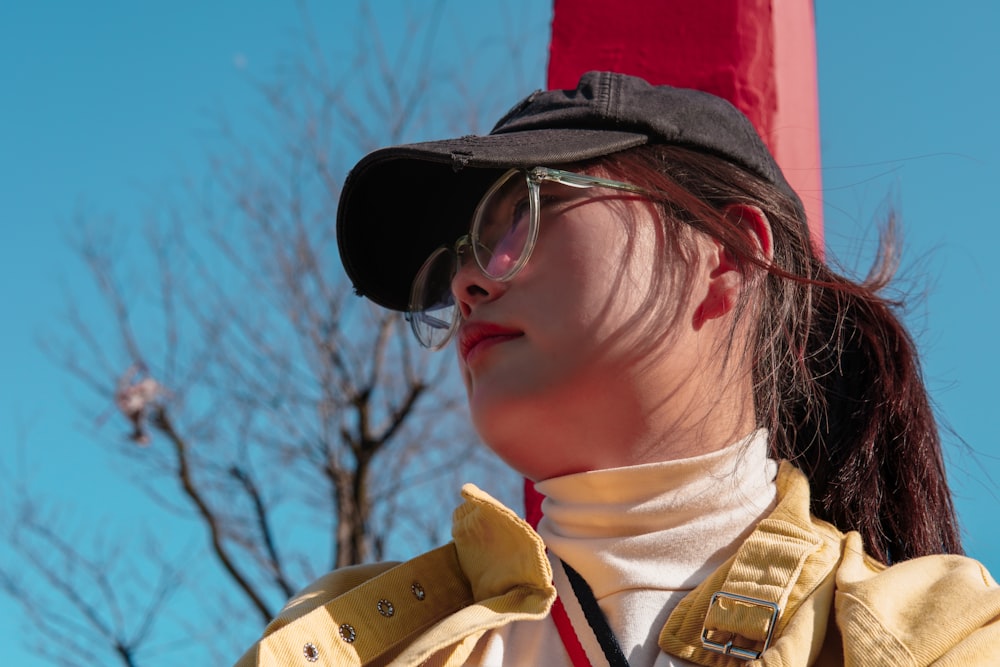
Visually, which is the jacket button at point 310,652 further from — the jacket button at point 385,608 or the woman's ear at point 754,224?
the woman's ear at point 754,224

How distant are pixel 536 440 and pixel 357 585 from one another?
0.38 m

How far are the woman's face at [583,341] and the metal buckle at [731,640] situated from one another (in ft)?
0.95

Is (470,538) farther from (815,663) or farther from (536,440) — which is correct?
(815,663)

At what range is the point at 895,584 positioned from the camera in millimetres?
1286

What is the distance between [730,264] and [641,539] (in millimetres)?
475

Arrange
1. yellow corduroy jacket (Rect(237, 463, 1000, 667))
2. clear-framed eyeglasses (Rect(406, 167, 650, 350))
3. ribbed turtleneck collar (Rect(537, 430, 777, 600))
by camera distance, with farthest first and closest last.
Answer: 1. clear-framed eyeglasses (Rect(406, 167, 650, 350))
2. ribbed turtleneck collar (Rect(537, 430, 777, 600))
3. yellow corduroy jacket (Rect(237, 463, 1000, 667))

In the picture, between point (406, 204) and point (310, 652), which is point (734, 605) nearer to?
point (310, 652)

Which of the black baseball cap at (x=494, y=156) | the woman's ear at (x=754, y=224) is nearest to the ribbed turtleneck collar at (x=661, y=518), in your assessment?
the woman's ear at (x=754, y=224)

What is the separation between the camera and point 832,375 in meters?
1.84

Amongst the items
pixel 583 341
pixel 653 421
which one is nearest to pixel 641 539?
pixel 653 421

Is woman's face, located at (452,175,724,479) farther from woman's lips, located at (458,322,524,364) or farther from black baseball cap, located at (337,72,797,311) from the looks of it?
black baseball cap, located at (337,72,797,311)

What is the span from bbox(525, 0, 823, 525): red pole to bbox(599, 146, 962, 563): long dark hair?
0.26 m

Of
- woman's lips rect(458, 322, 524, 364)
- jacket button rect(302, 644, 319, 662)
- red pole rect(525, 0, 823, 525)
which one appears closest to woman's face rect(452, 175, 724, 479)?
woman's lips rect(458, 322, 524, 364)

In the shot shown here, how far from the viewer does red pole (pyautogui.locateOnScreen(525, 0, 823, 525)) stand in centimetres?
212
